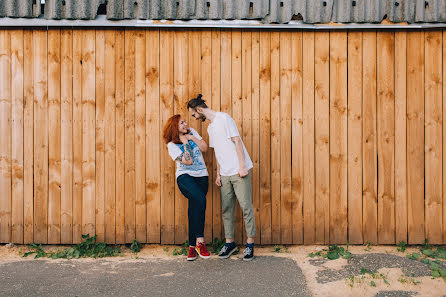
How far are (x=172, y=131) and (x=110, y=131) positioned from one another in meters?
1.01

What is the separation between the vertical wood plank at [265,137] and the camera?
545 centimetres

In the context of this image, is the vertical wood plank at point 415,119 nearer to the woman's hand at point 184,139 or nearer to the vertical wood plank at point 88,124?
the woman's hand at point 184,139

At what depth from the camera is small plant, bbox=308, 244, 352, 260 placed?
16.6ft

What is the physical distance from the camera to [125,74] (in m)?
5.47

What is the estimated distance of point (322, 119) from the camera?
5.44m

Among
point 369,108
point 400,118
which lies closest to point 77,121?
point 369,108

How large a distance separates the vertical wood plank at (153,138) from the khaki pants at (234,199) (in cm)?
96

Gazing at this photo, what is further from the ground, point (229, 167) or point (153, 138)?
point (153, 138)

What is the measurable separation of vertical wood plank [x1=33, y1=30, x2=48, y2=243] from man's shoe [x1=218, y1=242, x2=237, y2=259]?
7.75 ft

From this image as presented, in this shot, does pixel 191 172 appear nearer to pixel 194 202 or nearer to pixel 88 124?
pixel 194 202

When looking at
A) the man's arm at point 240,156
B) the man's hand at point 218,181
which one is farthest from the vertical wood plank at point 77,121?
the man's arm at point 240,156

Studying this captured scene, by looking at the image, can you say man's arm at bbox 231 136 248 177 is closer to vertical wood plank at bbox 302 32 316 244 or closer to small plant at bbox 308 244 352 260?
vertical wood plank at bbox 302 32 316 244

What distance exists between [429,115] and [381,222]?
1524 millimetres

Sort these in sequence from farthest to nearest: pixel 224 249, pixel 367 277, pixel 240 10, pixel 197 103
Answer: pixel 240 10 < pixel 224 249 < pixel 197 103 < pixel 367 277
